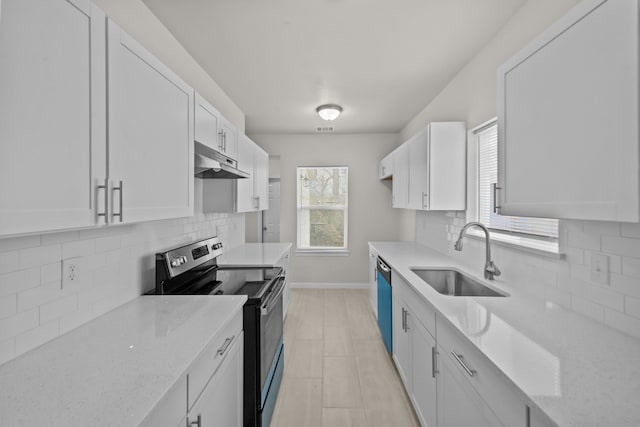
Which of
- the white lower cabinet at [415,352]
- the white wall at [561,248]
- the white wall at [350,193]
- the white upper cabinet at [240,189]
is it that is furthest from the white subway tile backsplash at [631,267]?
the white wall at [350,193]

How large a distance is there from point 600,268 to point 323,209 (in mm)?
4049

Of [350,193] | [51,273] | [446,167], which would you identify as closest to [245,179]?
[446,167]

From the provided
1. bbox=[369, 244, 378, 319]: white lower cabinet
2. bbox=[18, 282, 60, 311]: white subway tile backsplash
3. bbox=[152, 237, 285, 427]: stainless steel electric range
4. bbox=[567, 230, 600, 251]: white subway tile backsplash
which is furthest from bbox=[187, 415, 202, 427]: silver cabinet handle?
bbox=[369, 244, 378, 319]: white lower cabinet

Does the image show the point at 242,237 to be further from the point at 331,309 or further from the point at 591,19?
the point at 591,19

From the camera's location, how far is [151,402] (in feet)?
2.58

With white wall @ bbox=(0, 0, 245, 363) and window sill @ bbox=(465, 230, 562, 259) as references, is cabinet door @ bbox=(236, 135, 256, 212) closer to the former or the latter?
white wall @ bbox=(0, 0, 245, 363)

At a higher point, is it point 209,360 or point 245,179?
point 245,179

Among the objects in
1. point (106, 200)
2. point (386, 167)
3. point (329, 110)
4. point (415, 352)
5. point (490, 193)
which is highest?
point (329, 110)

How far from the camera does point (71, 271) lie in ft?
4.13

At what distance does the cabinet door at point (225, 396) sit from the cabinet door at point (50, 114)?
77 cm

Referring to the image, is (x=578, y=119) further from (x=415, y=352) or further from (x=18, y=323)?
(x=18, y=323)

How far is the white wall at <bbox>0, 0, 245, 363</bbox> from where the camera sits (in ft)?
3.39

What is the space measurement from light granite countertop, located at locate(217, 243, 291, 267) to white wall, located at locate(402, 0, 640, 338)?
1722 millimetres

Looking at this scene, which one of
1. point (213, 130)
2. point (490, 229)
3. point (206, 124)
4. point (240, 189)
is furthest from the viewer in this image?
point (240, 189)
